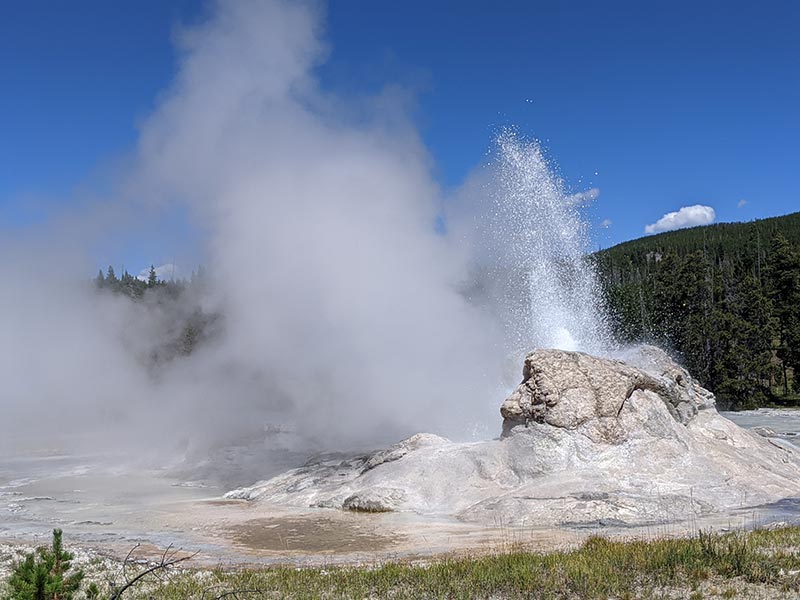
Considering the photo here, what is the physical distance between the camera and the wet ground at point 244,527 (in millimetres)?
8295

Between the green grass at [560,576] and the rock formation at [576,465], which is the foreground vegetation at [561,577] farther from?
the rock formation at [576,465]

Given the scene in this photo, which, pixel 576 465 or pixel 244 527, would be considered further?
pixel 576 465

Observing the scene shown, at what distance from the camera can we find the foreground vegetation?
17.4ft

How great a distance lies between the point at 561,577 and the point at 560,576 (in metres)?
0.02

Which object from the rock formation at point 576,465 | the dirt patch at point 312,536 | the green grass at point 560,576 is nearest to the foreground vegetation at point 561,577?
the green grass at point 560,576

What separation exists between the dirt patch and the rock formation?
4.07ft

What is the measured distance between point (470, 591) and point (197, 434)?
14986 mm

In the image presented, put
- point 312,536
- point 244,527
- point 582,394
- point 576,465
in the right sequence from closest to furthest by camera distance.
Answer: point 312,536, point 244,527, point 576,465, point 582,394

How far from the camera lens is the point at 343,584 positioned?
19.4ft

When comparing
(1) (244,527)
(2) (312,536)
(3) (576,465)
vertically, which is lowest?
(2) (312,536)

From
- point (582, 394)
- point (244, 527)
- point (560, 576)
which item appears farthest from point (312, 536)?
point (582, 394)

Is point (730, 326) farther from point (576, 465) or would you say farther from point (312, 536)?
point (312, 536)

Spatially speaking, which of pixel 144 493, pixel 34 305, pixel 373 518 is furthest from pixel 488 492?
pixel 34 305

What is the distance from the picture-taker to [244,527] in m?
10.1
